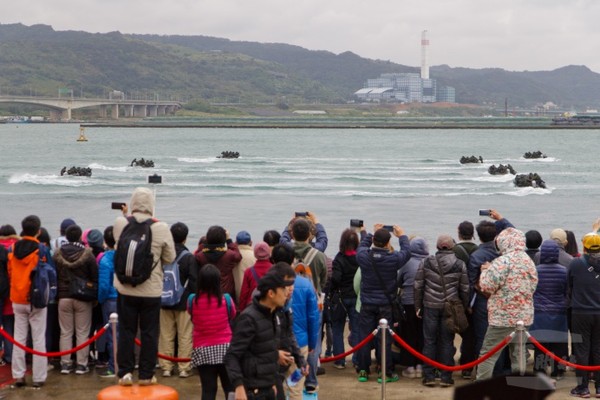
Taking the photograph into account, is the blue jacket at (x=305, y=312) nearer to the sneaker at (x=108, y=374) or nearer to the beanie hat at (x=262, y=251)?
the beanie hat at (x=262, y=251)

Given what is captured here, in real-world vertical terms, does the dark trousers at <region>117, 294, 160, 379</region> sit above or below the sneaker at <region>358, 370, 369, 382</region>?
above

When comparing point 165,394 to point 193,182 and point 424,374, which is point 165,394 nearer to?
point 424,374

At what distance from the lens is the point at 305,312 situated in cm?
717

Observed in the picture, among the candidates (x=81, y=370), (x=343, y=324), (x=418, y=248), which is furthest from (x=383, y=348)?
(x=81, y=370)

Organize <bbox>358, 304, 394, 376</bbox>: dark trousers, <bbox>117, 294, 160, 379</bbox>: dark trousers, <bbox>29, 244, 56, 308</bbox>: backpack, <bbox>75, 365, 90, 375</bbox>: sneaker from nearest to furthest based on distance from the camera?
<bbox>117, 294, 160, 379</bbox>: dark trousers, <bbox>29, 244, 56, 308</bbox>: backpack, <bbox>358, 304, 394, 376</bbox>: dark trousers, <bbox>75, 365, 90, 375</bbox>: sneaker

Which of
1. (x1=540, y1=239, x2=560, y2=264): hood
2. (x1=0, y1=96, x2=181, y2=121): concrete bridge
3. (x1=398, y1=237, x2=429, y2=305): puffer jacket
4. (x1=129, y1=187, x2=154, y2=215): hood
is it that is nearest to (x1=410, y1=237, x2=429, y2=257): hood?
(x1=398, y1=237, x2=429, y2=305): puffer jacket

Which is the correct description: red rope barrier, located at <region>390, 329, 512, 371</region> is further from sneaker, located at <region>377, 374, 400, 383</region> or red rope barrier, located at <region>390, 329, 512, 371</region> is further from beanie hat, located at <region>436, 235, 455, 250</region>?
beanie hat, located at <region>436, 235, 455, 250</region>

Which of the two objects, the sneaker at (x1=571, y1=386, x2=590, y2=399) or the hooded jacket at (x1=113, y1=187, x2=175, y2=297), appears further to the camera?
the sneaker at (x1=571, y1=386, x2=590, y2=399)

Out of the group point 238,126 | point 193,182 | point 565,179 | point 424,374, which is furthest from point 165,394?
point 238,126

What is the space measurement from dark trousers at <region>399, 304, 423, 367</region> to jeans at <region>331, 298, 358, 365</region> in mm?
487

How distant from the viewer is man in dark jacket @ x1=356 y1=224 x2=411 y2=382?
8797 mm

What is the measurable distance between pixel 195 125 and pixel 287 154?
85041mm

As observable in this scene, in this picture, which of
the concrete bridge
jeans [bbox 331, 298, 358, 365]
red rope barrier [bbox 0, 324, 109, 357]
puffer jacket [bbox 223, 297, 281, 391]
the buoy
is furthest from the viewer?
the concrete bridge

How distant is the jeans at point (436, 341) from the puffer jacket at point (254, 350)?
10.5ft
